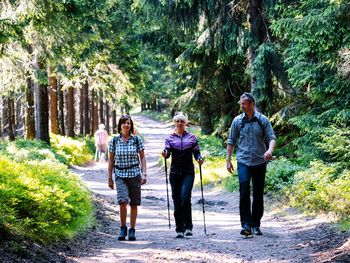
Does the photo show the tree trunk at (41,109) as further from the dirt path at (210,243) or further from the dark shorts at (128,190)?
the dark shorts at (128,190)

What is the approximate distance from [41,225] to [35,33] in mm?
10706

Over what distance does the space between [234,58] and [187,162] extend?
1140 centimetres

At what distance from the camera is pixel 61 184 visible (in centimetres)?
937

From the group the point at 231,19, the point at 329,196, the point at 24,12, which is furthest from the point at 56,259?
the point at 231,19

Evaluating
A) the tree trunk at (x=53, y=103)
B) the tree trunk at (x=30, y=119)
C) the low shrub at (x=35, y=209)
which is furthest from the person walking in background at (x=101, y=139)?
the low shrub at (x=35, y=209)

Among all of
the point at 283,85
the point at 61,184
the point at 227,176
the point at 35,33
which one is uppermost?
the point at 35,33

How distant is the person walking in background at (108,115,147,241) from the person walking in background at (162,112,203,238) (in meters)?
0.50

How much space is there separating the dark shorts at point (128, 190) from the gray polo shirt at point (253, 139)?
179 centimetres

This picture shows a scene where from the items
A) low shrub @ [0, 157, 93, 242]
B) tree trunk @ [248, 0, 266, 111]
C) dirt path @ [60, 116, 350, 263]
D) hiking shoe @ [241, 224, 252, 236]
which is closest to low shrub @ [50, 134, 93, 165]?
tree trunk @ [248, 0, 266, 111]

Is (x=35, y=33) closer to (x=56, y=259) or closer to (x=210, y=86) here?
(x=210, y=86)

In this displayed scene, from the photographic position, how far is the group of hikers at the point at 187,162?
25.8 ft

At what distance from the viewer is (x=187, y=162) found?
8258mm

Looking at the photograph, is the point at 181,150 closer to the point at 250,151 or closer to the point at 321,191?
the point at 250,151

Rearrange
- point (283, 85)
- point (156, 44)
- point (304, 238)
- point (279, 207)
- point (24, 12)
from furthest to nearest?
point (156, 44), point (283, 85), point (24, 12), point (279, 207), point (304, 238)
